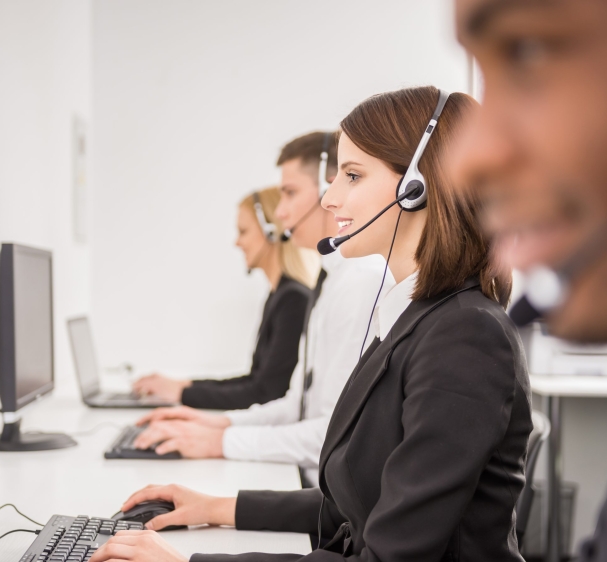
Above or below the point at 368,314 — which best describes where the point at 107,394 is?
below

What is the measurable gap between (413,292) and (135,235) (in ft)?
8.41

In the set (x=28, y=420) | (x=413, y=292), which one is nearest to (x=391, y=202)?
(x=413, y=292)

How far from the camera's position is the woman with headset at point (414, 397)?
821 millimetres

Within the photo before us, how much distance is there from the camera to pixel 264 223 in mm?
2572

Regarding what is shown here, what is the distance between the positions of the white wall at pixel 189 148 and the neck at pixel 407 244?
2.27 m

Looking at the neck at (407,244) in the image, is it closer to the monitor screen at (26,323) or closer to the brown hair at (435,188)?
the brown hair at (435,188)

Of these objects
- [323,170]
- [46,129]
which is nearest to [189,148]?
[46,129]

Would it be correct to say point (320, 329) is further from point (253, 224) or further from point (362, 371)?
point (253, 224)

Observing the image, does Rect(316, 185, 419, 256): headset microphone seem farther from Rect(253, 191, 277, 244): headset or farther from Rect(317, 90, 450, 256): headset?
Rect(253, 191, 277, 244): headset

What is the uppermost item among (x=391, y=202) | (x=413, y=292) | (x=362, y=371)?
(x=391, y=202)

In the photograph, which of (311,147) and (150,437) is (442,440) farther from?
(311,147)

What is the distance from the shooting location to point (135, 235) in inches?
133

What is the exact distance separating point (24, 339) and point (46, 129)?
3.82 feet

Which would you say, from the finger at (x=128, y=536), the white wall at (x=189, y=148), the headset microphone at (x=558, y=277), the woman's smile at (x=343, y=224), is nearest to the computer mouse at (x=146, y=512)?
the finger at (x=128, y=536)
